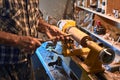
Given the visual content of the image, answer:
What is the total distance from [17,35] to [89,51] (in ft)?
1.68

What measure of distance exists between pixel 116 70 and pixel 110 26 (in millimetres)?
758

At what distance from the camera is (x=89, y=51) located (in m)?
1.47

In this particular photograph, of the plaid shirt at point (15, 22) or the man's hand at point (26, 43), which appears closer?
the man's hand at point (26, 43)

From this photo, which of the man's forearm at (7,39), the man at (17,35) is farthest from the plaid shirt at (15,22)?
the man's forearm at (7,39)

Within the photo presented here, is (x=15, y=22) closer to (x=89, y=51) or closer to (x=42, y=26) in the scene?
(x=42, y=26)

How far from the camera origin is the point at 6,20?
1.26 meters

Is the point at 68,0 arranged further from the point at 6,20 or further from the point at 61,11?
the point at 6,20

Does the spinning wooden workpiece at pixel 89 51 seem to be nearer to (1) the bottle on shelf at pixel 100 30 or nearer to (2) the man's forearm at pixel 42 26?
(2) the man's forearm at pixel 42 26

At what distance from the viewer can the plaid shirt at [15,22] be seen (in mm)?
1253

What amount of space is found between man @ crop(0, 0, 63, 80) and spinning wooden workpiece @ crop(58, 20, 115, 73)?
0.32 meters

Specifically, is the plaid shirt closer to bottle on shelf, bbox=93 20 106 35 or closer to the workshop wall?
bottle on shelf, bbox=93 20 106 35

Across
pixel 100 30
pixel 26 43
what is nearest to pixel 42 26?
pixel 26 43

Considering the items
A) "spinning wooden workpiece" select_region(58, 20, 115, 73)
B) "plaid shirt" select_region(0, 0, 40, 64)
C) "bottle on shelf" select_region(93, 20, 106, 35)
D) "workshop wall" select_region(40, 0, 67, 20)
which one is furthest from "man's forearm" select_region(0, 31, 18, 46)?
"workshop wall" select_region(40, 0, 67, 20)

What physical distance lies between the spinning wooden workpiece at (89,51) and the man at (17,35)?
321 mm
